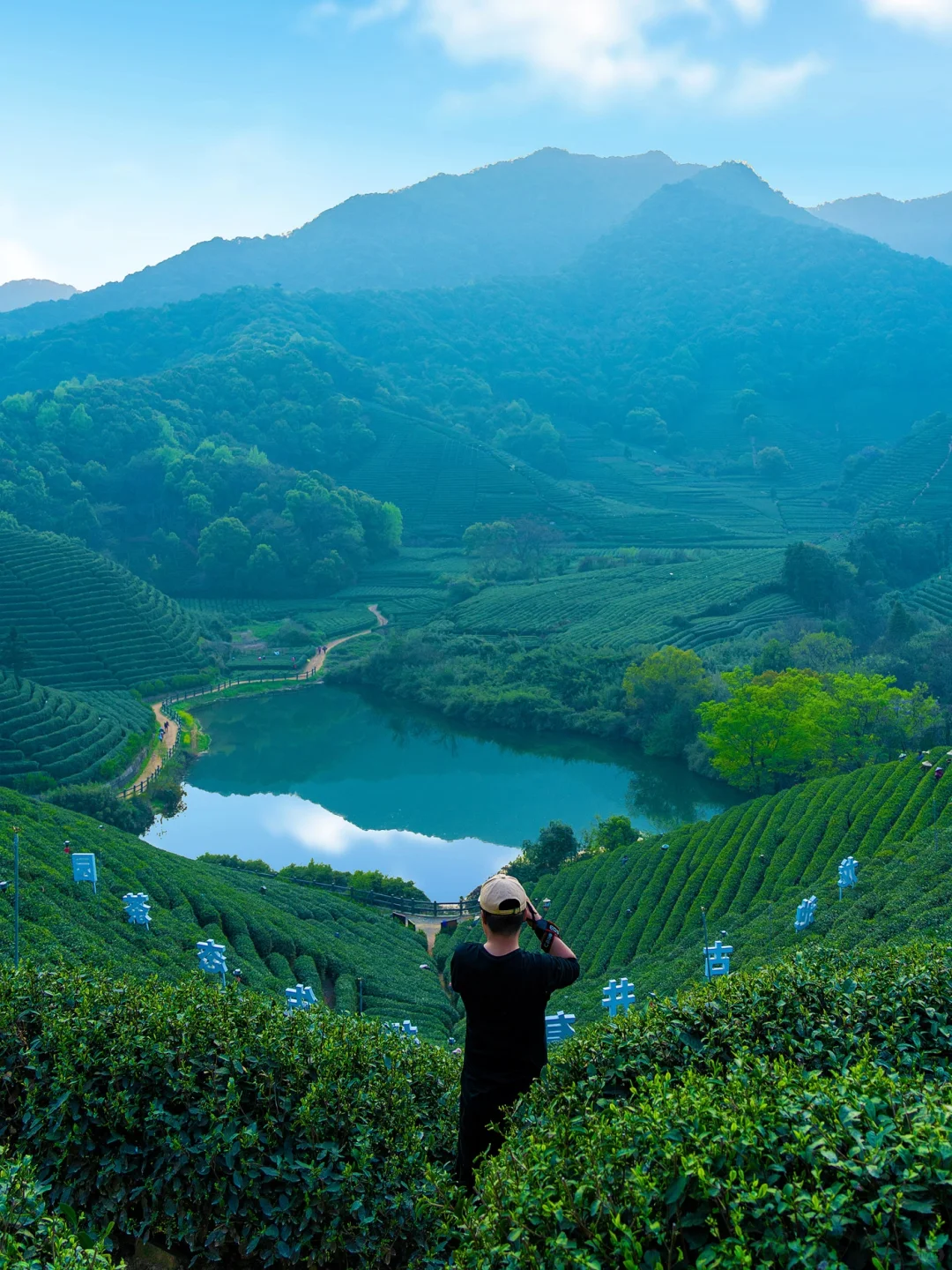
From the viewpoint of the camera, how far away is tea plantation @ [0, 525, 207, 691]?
3694 cm

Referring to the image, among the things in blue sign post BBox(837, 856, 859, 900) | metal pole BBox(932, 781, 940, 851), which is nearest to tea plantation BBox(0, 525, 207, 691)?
metal pole BBox(932, 781, 940, 851)

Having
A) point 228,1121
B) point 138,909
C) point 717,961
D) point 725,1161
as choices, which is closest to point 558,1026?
point 717,961

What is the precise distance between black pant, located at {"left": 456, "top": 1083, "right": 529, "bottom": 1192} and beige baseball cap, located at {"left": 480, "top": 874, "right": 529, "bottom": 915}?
0.92 metres

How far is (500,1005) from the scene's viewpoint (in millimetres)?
3822

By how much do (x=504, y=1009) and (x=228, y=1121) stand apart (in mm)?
1610

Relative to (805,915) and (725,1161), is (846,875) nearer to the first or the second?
(805,915)

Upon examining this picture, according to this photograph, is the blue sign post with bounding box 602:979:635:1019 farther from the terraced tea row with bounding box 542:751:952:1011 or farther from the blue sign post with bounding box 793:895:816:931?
the blue sign post with bounding box 793:895:816:931

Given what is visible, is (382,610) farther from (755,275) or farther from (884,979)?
(755,275)

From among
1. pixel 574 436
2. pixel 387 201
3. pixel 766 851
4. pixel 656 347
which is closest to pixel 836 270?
pixel 656 347

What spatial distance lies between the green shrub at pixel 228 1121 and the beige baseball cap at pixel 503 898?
146 cm

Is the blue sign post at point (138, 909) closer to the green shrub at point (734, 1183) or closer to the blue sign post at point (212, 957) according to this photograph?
the blue sign post at point (212, 957)

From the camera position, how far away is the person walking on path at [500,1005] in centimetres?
368

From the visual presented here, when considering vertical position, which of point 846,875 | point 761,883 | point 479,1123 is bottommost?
point 761,883

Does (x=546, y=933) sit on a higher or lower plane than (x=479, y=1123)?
higher
